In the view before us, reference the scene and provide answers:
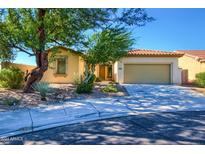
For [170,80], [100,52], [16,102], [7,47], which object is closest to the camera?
Answer: [16,102]

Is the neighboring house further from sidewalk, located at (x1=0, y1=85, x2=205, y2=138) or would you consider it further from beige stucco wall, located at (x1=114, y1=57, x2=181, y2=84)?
sidewalk, located at (x1=0, y1=85, x2=205, y2=138)

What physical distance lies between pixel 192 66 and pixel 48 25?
Answer: 63.5ft

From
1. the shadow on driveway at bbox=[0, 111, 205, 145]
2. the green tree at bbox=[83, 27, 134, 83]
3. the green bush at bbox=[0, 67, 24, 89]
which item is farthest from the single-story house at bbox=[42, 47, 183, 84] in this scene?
the shadow on driveway at bbox=[0, 111, 205, 145]

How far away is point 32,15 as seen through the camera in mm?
14195

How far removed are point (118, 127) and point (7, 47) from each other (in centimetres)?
903

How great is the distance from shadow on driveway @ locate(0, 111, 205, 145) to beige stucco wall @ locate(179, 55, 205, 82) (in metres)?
18.8

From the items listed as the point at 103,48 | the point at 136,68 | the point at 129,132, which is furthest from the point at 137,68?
the point at 129,132

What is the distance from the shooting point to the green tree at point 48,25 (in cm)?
1312

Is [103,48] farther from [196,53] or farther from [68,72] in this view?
[196,53]

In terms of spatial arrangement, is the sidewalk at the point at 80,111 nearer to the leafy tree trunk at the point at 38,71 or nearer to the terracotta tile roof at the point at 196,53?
the leafy tree trunk at the point at 38,71

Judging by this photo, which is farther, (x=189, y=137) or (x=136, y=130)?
(x=136, y=130)

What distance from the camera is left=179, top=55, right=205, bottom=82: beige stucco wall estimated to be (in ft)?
91.6
